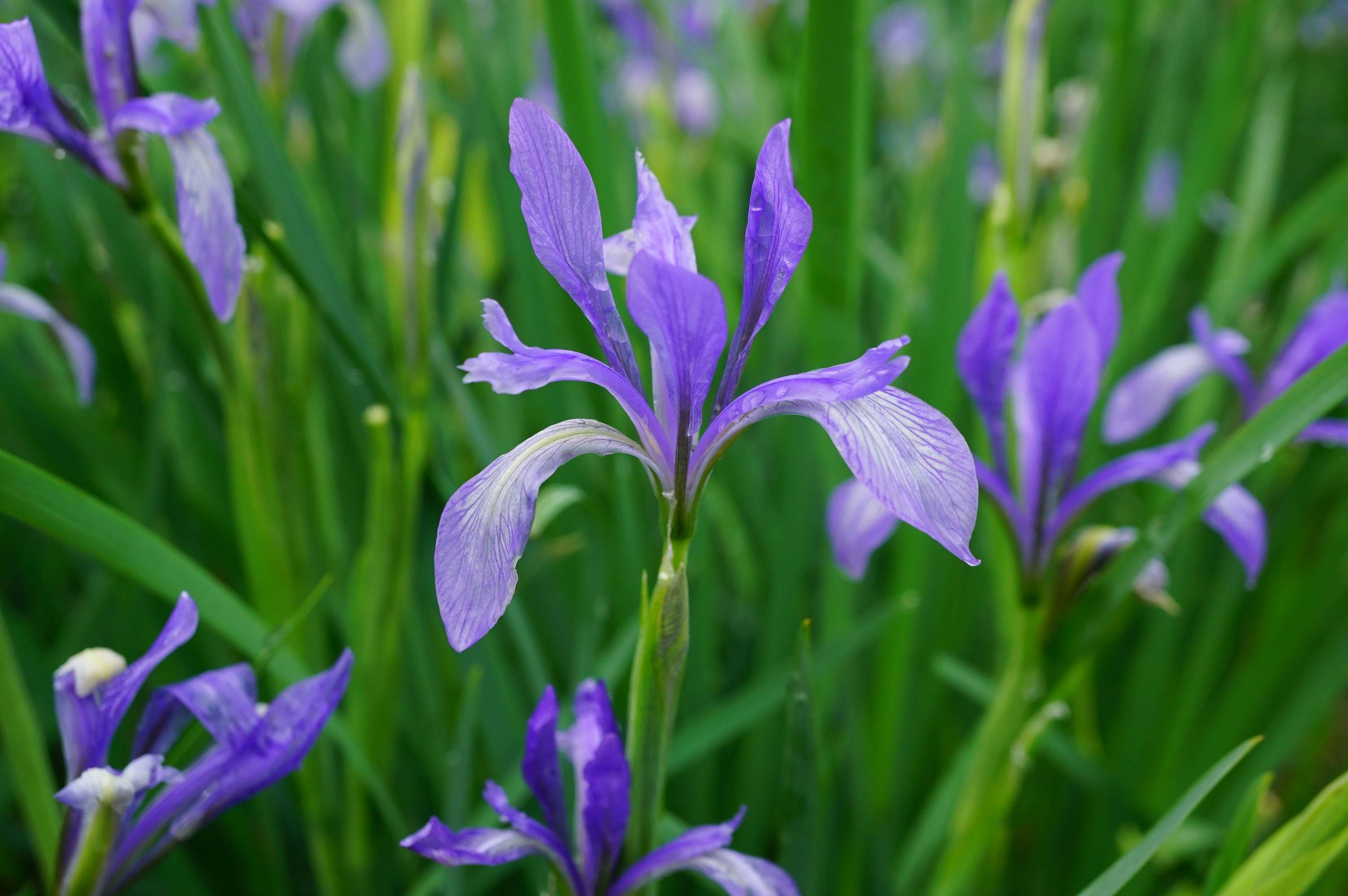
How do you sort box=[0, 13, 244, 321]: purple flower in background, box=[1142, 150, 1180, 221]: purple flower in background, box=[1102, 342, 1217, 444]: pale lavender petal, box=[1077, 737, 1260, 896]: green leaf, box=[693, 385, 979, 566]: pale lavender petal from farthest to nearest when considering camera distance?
1. box=[1142, 150, 1180, 221]: purple flower in background
2. box=[1102, 342, 1217, 444]: pale lavender petal
3. box=[0, 13, 244, 321]: purple flower in background
4. box=[1077, 737, 1260, 896]: green leaf
5. box=[693, 385, 979, 566]: pale lavender petal

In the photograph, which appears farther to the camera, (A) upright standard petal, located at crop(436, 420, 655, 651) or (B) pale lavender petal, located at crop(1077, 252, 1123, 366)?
(B) pale lavender petal, located at crop(1077, 252, 1123, 366)

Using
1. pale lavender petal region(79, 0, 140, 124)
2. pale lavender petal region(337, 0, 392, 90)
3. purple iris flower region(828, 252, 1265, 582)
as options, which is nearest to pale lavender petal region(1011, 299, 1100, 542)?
purple iris flower region(828, 252, 1265, 582)

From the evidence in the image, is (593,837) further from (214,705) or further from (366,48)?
(366,48)

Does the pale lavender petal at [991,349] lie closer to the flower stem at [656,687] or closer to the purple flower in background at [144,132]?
the flower stem at [656,687]

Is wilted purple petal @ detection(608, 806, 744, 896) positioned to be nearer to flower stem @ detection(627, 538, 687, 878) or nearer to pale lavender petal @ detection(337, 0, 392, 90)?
flower stem @ detection(627, 538, 687, 878)

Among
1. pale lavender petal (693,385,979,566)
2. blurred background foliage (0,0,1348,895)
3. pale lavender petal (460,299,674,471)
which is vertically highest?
pale lavender petal (460,299,674,471)
